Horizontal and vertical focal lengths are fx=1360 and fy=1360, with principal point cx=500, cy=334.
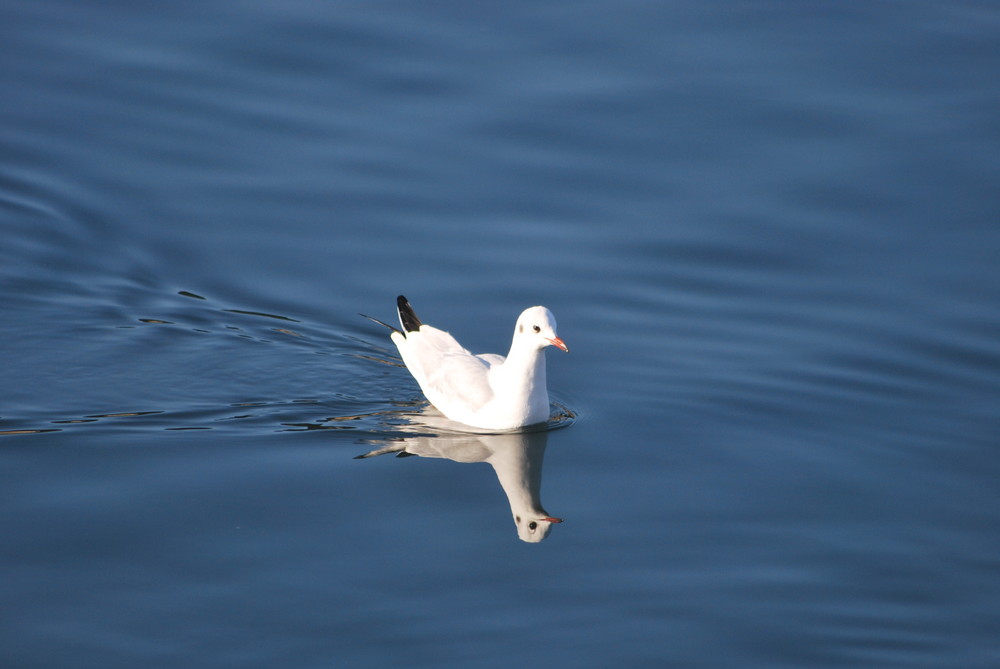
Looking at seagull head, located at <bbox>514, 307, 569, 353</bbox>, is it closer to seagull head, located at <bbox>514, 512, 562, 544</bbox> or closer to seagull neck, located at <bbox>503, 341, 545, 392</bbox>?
seagull neck, located at <bbox>503, 341, 545, 392</bbox>

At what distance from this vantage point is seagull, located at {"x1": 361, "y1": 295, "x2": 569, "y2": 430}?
1098 centimetres

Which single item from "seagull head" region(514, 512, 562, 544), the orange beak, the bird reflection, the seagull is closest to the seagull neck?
the seagull

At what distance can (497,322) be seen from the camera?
1282cm

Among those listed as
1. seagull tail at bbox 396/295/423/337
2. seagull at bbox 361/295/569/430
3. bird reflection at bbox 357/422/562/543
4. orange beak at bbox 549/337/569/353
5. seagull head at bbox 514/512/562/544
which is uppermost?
seagull tail at bbox 396/295/423/337

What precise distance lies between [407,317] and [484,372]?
1.04 m

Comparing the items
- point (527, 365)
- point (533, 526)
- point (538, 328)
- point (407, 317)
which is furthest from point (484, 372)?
point (533, 526)

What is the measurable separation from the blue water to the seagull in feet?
0.93

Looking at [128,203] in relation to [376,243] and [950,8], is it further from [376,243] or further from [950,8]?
[950,8]

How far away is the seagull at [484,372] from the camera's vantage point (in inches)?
432

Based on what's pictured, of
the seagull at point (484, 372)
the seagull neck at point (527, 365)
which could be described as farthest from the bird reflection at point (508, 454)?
the seagull neck at point (527, 365)

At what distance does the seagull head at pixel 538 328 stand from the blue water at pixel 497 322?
85 centimetres

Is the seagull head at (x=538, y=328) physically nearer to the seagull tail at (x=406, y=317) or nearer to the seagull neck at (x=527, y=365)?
the seagull neck at (x=527, y=365)

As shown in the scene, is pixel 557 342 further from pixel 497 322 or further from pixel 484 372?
pixel 497 322

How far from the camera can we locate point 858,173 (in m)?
15.1
